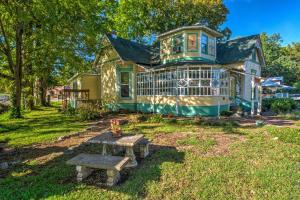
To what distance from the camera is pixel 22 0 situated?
12.0 metres

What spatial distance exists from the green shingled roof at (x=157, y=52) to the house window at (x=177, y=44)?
140cm

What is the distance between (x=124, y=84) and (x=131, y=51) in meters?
2.85

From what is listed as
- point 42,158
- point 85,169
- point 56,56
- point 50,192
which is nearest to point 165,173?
point 85,169

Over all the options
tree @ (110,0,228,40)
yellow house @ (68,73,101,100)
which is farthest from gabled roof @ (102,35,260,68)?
tree @ (110,0,228,40)

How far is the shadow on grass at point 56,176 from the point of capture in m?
Result: 4.35

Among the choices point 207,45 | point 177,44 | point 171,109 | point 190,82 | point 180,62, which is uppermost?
point 177,44

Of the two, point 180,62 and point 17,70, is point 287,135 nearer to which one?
point 180,62

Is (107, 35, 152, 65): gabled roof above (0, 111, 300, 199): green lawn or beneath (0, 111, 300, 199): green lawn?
above

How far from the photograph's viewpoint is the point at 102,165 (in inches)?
180

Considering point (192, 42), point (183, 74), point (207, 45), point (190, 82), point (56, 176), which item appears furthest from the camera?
point (207, 45)

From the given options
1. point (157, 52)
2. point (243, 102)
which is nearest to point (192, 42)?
point (157, 52)

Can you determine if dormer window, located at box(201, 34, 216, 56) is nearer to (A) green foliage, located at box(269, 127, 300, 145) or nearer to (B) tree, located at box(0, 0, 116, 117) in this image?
(B) tree, located at box(0, 0, 116, 117)

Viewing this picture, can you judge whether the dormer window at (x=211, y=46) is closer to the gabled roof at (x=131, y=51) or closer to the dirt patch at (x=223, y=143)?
the gabled roof at (x=131, y=51)

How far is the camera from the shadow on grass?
171 inches
